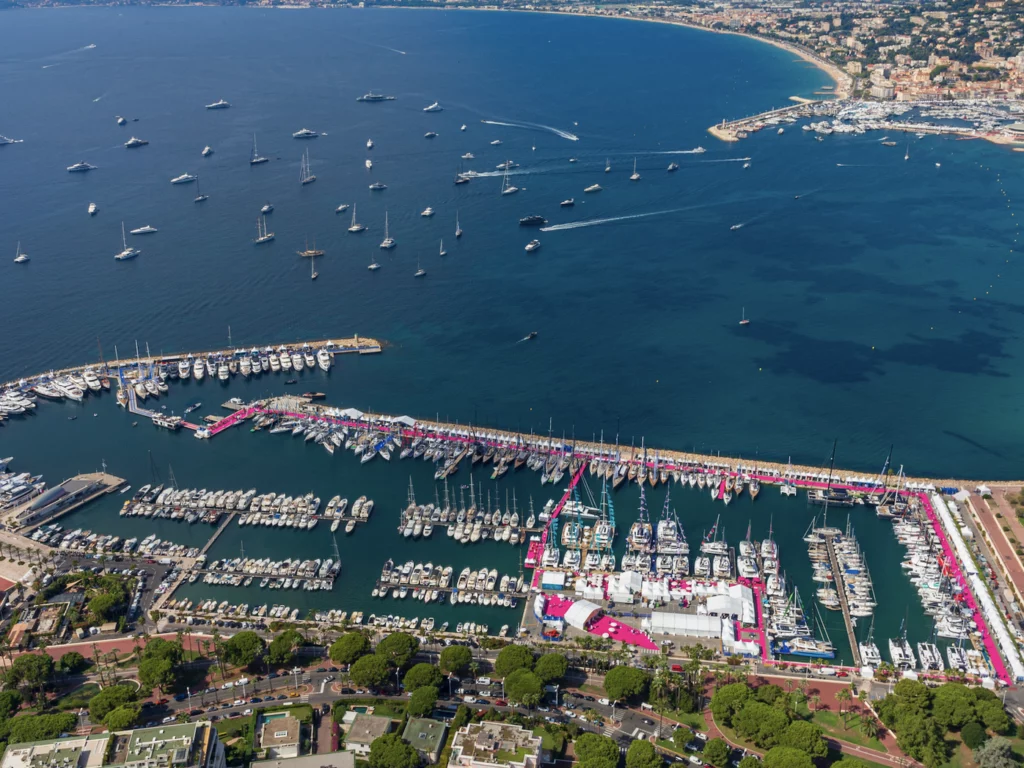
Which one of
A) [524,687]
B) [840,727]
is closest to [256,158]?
[524,687]

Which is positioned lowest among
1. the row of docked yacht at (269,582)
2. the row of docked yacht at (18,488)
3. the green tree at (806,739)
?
the row of docked yacht at (18,488)

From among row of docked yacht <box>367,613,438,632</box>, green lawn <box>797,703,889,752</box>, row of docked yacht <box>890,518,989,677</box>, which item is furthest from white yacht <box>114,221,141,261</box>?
green lawn <box>797,703,889,752</box>

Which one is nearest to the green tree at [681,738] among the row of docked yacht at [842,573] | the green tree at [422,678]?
the green tree at [422,678]

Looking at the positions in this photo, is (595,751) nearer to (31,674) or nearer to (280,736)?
(280,736)

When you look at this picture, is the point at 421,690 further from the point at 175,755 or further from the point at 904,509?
the point at 904,509

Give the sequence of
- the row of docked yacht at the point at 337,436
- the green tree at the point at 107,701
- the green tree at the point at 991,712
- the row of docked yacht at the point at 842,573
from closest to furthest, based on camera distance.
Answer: the green tree at the point at 991,712, the green tree at the point at 107,701, the row of docked yacht at the point at 842,573, the row of docked yacht at the point at 337,436

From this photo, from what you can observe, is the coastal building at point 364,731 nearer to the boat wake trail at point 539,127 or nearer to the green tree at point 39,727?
the green tree at point 39,727

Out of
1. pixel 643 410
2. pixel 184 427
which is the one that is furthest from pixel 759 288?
pixel 184 427

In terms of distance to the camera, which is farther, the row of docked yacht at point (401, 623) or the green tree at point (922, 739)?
the row of docked yacht at point (401, 623)
